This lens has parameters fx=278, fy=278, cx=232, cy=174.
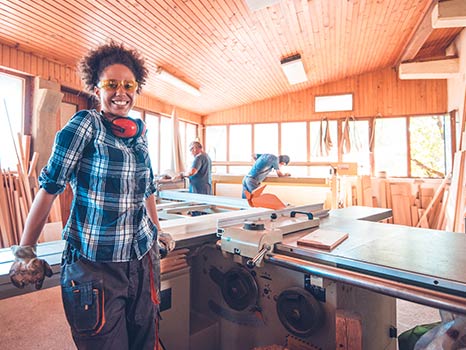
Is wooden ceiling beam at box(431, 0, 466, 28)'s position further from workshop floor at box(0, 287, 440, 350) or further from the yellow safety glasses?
the yellow safety glasses

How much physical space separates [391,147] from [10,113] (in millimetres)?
7337

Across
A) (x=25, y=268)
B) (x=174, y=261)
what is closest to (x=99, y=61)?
(x=25, y=268)

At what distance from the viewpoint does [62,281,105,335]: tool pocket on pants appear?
0.83 metres

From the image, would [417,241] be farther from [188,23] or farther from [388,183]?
[388,183]

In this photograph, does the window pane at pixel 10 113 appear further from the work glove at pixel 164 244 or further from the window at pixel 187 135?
the window at pixel 187 135

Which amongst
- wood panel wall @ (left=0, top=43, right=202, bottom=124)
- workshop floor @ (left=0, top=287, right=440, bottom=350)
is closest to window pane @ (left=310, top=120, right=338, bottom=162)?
workshop floor @ (left=0, top=287, right=440, bottom=350)

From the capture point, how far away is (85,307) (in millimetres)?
832

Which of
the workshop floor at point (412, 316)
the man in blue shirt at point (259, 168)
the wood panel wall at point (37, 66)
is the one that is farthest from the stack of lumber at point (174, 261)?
the wood panel wall at point (37, 66)

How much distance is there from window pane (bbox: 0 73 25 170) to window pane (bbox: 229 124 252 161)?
510 centimetres

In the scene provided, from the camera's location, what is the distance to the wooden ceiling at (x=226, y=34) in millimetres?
3371

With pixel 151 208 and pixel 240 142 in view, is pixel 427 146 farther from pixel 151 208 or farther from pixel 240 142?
pixel 151 208

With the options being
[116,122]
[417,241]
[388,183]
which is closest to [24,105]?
[116,122]

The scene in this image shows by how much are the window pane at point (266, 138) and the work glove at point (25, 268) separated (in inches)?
276

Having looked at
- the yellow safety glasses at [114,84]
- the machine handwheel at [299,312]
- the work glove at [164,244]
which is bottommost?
the machine handwheel at [299,312]
